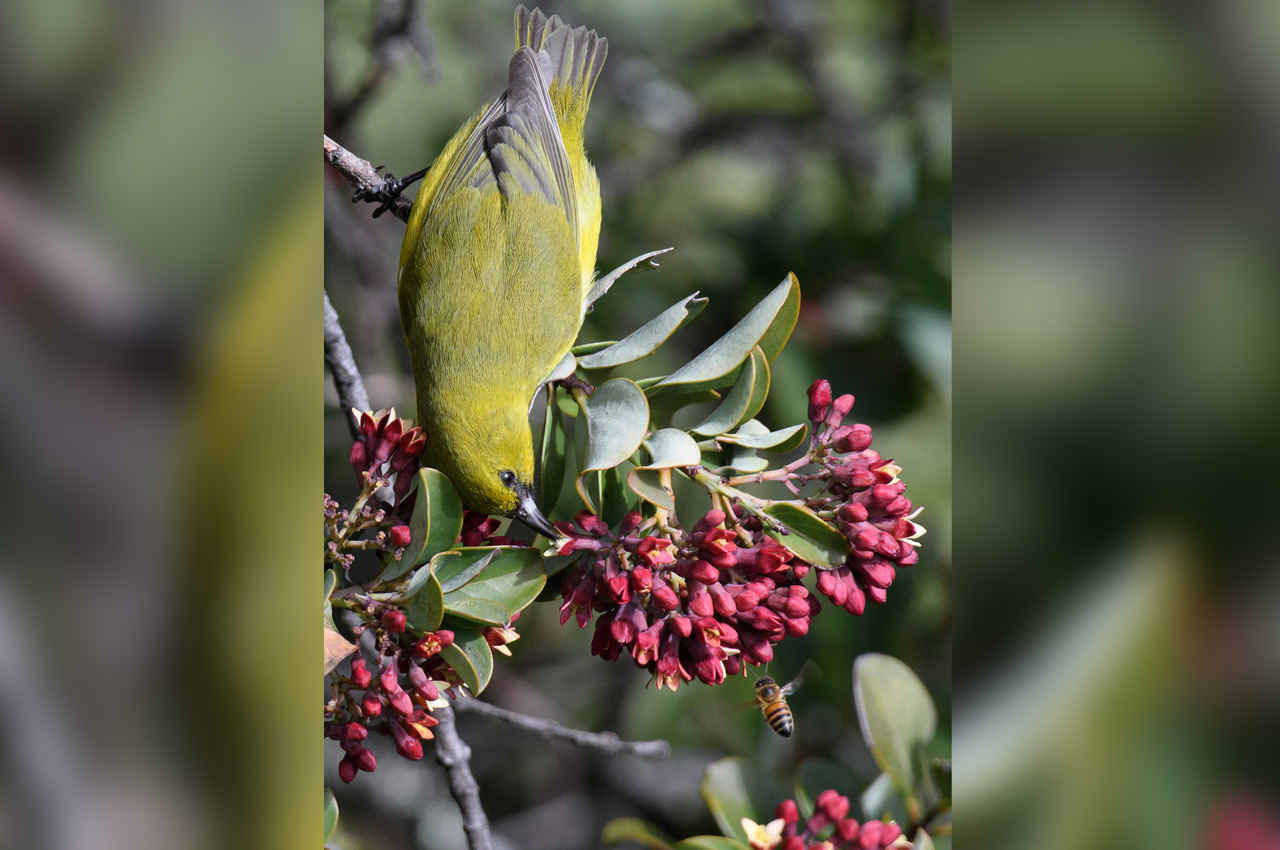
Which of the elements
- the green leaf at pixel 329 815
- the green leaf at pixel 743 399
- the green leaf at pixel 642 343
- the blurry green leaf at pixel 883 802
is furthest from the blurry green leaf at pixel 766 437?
the green leaf at pixel 329 815

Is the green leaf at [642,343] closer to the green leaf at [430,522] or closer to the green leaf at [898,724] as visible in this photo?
the green leaf at [430,522]

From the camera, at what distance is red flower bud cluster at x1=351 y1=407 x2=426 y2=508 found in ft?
2.82

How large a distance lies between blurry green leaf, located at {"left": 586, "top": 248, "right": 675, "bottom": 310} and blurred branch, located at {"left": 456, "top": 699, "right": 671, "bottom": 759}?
0.49 meters

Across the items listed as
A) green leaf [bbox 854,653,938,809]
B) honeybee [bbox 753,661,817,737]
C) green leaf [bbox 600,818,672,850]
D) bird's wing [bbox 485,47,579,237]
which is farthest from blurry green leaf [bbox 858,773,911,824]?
bird's wing [bbox 485,47,579,237]

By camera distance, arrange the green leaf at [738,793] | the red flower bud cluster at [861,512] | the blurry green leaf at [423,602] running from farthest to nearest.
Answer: the green leaf at [738,793], the red flower bud cluster at [861,512], the blurry green leaf at [423,602]

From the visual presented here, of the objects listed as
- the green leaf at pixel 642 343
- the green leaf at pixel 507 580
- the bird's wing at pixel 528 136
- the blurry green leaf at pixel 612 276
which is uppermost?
the bird's wing at pixel 528 136

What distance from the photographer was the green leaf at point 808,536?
858mm

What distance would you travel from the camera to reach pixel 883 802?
1017 mm

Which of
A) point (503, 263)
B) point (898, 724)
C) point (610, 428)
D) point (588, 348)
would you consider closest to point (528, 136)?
point (503, 263)

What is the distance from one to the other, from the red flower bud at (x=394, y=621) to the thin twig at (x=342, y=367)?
24cm

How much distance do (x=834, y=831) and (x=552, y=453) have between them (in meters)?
0.54

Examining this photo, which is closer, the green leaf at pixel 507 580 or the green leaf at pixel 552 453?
the green leaf at pixel 507 580
